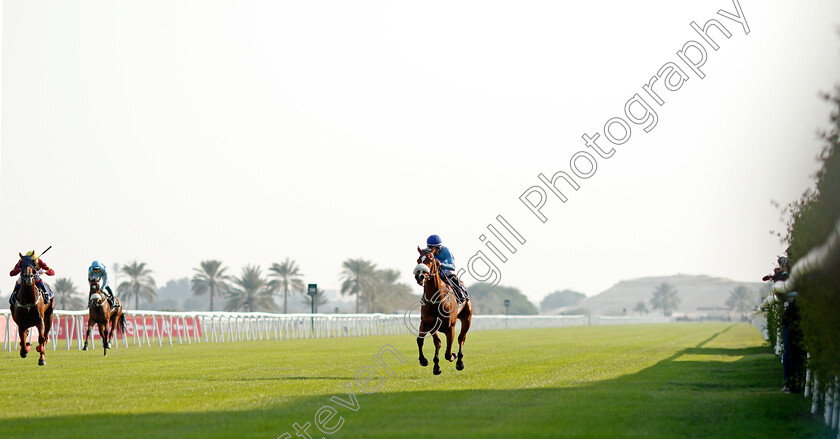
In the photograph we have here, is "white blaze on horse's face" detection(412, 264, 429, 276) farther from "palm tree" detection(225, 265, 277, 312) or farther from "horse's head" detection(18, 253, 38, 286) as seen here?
"palm tree" detection(225, 265, 277, 312)

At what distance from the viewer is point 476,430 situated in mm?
8406

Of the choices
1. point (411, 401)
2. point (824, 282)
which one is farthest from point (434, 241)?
point (824, 282)

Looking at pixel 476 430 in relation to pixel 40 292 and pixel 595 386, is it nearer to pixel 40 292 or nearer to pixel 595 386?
pixel 595 386

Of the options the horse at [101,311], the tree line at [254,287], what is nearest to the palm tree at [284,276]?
the tree line at [254,287]

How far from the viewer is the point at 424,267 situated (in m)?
12.8

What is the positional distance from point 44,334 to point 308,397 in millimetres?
8511

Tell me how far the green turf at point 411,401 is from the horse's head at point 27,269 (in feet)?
5.16

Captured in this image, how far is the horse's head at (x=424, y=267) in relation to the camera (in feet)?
42.2

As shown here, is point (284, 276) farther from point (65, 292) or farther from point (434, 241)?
point (434, 241)

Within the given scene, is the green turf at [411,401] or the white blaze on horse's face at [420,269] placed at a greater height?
the white blaze on horse's face at [420,269]

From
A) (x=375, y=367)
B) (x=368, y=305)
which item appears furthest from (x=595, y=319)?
(x=375, y=367)

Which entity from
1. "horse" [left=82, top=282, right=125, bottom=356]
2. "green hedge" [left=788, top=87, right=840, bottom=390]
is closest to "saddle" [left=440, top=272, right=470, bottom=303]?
"green hedge" [left=788, top=87, right=840, bottom=390]

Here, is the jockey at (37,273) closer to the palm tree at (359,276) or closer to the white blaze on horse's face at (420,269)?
A: the white blaze on horse's face at (420,269)

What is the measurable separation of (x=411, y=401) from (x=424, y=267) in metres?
2.44
